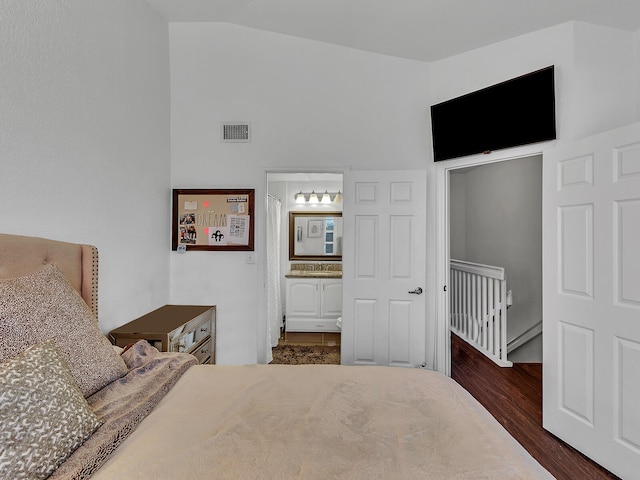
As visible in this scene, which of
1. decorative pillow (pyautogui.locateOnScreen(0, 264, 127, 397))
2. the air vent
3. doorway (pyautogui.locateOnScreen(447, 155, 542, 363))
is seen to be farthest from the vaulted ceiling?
decorative pillow (pyautogui.locateOnScreen(0, 264, 127, 397))

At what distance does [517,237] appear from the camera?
394cm

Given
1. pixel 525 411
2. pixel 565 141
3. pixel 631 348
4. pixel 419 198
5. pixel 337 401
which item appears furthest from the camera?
pixel 419 198

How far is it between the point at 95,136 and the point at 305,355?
2.96 m

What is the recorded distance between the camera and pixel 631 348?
181cm

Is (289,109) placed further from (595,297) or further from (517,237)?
(517,237)

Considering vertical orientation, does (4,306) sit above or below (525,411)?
above

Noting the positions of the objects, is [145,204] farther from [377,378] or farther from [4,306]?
[377,378]

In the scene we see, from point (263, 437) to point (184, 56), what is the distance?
3.25 meters

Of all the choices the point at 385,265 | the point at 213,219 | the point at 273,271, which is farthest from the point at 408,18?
the point at 273,271

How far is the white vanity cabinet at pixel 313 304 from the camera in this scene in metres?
4.56

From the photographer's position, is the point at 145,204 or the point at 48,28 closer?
the point at 48,28

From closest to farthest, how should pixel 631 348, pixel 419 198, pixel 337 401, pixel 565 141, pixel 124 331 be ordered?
pixel 337 401
pixel 631 348
pixel 124 331
pixel 565 141
pixel 419 198

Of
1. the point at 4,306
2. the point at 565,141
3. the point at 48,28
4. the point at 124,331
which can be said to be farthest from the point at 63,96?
the point at 565,141

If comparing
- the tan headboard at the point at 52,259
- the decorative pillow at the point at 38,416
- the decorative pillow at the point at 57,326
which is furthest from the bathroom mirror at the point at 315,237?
the decorative pillow at the point at 38,416
